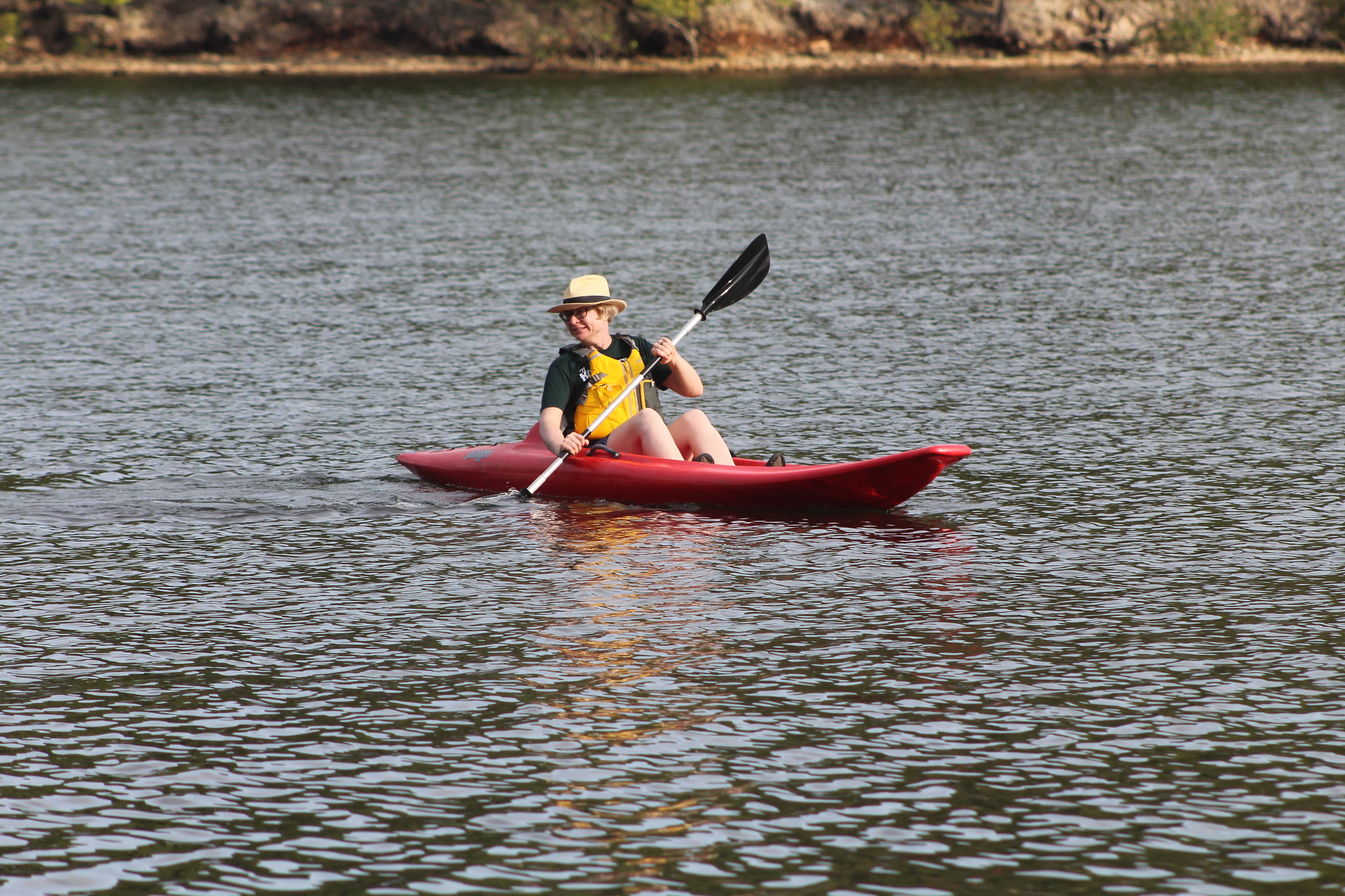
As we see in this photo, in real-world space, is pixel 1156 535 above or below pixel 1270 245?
below

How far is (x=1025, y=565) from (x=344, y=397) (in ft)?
20.5

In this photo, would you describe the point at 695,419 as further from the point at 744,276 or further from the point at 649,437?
the point at 744,276

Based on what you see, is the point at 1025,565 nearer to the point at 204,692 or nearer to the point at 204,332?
the point at 204,692

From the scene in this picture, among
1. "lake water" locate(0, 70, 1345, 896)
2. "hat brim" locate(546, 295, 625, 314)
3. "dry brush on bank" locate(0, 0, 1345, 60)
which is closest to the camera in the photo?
"lake water" locate(0, 70, 1345, 896)

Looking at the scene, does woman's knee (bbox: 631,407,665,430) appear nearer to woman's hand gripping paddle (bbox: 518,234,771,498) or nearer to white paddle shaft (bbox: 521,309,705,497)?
white paddle shaft (bbox: 521,309,705,497)

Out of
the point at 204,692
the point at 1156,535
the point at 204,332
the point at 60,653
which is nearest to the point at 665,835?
the point at 204,692

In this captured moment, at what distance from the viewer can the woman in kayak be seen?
952cm

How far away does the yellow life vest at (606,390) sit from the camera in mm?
9750

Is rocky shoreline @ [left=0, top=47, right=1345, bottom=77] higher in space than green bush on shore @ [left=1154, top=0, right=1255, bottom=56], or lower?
lower

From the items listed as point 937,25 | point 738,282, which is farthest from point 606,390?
point 937,25

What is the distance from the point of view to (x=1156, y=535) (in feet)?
28.6

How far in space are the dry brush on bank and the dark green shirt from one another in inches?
1634

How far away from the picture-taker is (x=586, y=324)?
31.3ft

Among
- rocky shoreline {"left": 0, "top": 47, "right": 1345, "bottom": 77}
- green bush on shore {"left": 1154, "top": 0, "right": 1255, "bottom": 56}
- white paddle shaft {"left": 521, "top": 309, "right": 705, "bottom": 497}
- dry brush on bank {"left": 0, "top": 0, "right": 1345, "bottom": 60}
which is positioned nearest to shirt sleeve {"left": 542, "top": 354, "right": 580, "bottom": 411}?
white paddle shaft {"left": 521, "top": 309, "right": 705, "bottom": 497}
